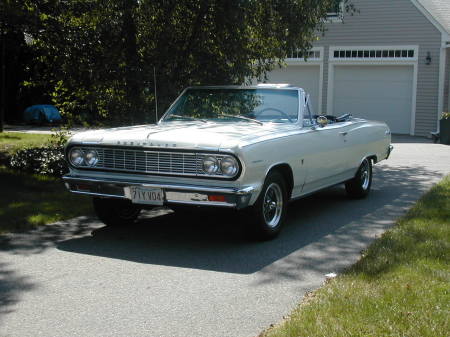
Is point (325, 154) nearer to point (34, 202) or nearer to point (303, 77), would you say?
point (34, 202)

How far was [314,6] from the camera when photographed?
36.0 ft

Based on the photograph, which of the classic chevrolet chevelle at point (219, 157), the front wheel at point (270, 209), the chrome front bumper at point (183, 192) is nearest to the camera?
the chrome front bumper at point (183, 192)

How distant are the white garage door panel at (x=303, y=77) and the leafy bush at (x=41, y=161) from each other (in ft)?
42.1

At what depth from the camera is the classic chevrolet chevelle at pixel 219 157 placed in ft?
20.2

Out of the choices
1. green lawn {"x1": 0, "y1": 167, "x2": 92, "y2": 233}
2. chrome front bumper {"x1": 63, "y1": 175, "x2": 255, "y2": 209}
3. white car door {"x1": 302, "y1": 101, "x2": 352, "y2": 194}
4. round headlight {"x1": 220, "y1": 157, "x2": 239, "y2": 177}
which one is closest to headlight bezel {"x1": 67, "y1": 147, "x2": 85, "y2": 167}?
chrome front bumper {"x1": 63, "y1": 175, "x2": 255, "y2": 209}

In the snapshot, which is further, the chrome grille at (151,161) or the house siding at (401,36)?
the house siding at (401,36)

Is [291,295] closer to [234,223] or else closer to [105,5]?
[234,223]

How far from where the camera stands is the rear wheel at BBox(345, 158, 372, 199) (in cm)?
946

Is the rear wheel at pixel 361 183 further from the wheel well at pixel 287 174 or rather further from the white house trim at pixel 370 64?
the white house trim at pixel 370 64

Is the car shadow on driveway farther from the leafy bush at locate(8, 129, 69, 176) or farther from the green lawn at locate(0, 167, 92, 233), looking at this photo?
the leafy bush at locate(8, 129, 69, 176)

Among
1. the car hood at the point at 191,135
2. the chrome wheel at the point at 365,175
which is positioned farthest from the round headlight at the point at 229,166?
the chrome wheel at the point at 365,175

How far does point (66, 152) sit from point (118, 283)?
2155 millimetres

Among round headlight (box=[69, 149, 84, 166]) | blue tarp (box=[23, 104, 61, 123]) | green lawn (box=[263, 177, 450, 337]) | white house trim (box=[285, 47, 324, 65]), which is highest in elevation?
white house trim (box=[285, 47, 324, 65])

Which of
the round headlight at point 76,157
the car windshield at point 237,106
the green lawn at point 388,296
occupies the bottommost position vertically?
the green lawn at point 388,296
